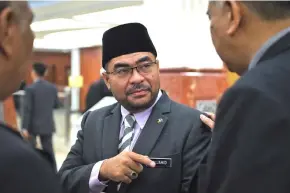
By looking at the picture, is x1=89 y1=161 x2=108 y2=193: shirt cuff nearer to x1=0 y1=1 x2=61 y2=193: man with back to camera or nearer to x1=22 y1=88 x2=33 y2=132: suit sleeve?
x1=0 y1=1 x2=61 y2=193: man with back to camera

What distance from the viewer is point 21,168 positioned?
66 cm

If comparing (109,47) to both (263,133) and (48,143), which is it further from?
(48,143)

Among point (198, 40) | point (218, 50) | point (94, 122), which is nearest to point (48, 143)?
point (198, 40)

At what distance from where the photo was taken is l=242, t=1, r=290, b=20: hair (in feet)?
2.45

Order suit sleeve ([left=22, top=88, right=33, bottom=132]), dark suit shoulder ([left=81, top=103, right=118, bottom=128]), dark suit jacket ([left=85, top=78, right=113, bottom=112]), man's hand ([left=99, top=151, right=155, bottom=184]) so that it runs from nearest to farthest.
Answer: man's hand ([left=99, top=151, right=155, bottom=184]), dark suit shoulder ([left=81, top=103, right=118, bottom=128]), dark suit jacket ([left=85, top=78, right=113, bottom=112]), suit sleeve ([left=22, top=88, right=33, bottom=132])

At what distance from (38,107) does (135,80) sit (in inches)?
153

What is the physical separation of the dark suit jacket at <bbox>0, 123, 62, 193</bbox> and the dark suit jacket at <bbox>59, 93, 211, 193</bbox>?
0.66 m

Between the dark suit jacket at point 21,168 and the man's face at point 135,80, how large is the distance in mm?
781

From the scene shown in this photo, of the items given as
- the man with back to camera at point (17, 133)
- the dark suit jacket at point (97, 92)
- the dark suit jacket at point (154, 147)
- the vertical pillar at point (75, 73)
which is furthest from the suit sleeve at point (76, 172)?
the vertical pillar at point (75, 73)

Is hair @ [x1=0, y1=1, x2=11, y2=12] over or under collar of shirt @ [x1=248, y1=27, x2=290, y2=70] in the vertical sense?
over

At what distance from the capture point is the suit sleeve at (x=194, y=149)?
4.39 feet

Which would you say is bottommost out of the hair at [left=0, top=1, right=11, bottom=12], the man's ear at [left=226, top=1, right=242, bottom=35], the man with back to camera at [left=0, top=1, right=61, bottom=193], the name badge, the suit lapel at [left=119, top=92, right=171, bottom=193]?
the name badge

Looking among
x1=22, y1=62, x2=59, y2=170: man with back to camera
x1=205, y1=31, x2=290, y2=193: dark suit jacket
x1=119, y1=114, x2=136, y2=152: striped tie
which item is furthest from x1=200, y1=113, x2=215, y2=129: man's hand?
x1=22, y1=62, x2=59, y2=170: man with back to camera

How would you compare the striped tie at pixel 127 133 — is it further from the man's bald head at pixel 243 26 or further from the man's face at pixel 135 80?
the man's bald head at pixel 243 26
